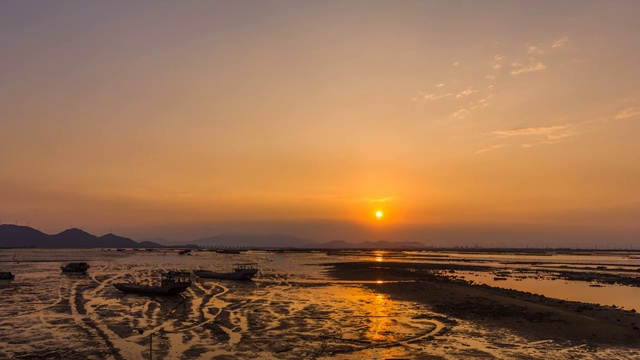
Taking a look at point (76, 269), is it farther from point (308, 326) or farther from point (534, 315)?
point (534, 315)

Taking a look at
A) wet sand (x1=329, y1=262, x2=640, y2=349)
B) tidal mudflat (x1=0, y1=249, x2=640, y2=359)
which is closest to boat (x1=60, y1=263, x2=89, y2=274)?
tidal mudflat (x1=0, y1=249, x2=640, y2=359)

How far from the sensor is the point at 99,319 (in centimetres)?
3152

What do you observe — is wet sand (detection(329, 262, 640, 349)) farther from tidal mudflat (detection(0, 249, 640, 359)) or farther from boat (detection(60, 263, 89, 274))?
boat (detection(60, 263, 89, 274))

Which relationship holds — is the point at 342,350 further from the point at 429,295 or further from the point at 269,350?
the point at 429,295

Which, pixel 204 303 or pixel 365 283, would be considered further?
pixel 365 283

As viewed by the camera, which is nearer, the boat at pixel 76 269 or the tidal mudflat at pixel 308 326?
the tidal mudflat at pixel 308 326

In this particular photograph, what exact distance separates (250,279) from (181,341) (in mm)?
38766

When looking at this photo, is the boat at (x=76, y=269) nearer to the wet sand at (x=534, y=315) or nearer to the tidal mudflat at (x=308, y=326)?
the tidal mudflat at (x=308, y=326)

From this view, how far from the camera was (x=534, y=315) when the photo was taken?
113ft

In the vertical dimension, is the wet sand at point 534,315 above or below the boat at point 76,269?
below

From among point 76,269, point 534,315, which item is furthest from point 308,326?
point 76,269

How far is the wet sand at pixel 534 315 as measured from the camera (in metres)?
27.7

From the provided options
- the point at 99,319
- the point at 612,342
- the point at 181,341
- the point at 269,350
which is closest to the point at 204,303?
the point at 99,319

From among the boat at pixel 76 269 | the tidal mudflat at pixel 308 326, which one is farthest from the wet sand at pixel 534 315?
the boat at pixel 76 269
